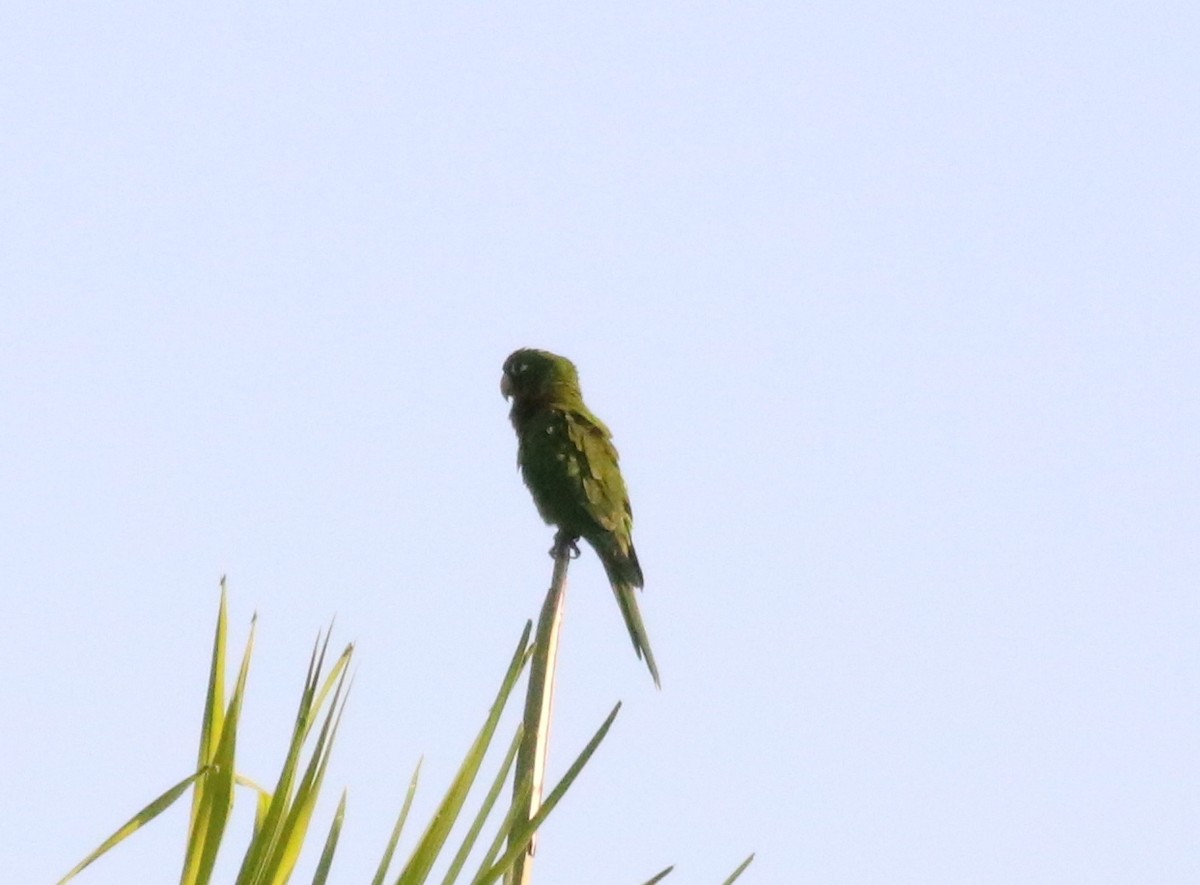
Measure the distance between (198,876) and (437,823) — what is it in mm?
359

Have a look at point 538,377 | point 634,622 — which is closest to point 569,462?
point 538,377

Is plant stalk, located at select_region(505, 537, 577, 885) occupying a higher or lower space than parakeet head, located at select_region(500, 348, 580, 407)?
lower

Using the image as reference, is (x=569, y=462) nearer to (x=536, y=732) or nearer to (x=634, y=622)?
(x=634, y=622)

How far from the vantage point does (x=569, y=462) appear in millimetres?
6941

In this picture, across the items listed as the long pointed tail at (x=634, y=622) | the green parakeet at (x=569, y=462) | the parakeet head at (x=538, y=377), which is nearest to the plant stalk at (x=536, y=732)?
the long pointed tail at (x=634, y=622)

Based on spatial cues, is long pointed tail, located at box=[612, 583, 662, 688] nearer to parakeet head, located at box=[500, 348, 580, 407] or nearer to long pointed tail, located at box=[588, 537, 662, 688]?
long pointed tail, located at box=[588, 537, 662, 688]

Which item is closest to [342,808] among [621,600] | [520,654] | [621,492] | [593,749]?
[520,654]

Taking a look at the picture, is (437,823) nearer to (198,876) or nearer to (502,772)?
(502,772)

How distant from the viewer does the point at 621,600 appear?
6062 millimetres

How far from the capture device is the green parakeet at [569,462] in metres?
6.56

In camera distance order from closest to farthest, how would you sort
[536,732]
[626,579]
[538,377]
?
[536,732] < [626,579] < [538,377]

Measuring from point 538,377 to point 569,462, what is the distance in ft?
2.00

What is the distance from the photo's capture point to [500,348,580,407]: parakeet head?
24.2 ft

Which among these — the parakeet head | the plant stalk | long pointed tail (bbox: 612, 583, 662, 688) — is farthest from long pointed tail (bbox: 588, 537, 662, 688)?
the plant stalk
